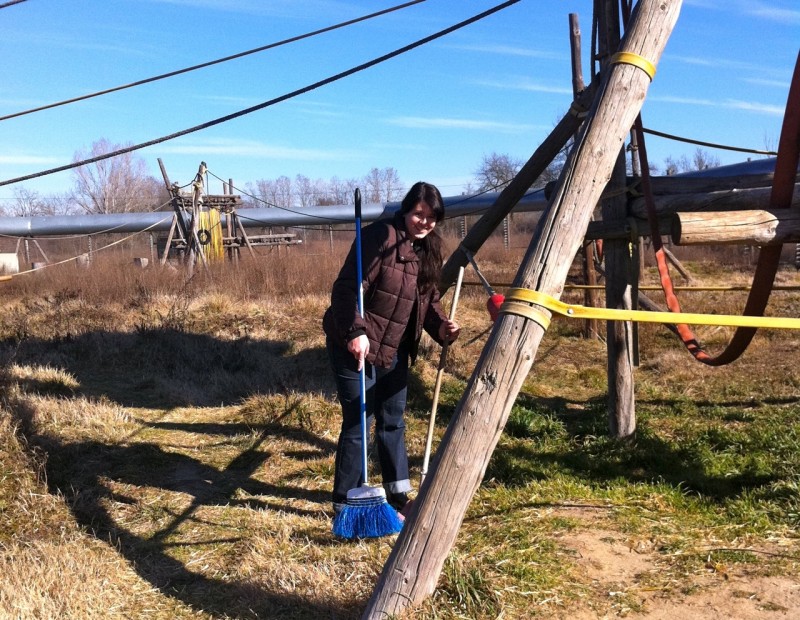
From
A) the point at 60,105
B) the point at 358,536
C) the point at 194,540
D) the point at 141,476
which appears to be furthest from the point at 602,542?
the point at 60,105

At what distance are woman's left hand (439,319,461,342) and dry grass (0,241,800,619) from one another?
105 cm

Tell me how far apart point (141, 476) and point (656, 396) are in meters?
4.73

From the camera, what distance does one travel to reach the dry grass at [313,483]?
3682 millimetres

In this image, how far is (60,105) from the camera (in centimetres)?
538

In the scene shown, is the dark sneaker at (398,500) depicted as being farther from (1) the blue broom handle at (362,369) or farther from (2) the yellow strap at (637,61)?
(2) the yellow strap at (637,61)

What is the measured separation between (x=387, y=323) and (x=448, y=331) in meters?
0.42

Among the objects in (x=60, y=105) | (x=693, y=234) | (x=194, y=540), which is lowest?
(x=194, y=540)

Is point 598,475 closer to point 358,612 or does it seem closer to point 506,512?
point 506,512

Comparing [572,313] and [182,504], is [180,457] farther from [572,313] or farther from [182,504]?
[572,313]

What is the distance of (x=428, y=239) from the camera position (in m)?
4.59

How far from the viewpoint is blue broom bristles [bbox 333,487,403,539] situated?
4.26 metres

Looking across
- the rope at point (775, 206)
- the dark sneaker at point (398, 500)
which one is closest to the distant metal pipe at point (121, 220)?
the dark sneaker at point (398, 500)

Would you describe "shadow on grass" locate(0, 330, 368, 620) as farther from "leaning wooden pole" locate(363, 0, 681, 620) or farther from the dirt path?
the dirt path

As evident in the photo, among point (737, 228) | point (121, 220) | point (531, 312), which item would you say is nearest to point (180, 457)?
point (531, 312)
